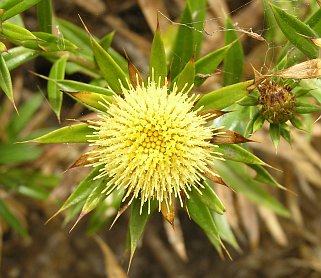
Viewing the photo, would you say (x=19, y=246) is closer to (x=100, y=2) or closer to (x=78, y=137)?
(x=100, y=2)

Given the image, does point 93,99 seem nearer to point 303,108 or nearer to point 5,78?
point 5,78

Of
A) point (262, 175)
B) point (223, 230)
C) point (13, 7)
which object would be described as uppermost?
point (13, 7)

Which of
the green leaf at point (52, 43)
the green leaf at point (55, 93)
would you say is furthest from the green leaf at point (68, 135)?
the green leaf at point (52, 43)

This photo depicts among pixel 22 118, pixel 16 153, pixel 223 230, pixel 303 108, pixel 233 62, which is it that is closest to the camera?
pixel 303 108

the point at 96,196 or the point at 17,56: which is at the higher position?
the point at 17,56

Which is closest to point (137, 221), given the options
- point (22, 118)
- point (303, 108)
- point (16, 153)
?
point (303, 108)

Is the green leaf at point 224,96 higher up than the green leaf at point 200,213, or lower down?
higher up

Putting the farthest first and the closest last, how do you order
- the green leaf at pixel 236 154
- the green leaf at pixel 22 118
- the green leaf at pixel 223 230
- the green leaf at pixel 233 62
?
the green leaf at pixel 22 118 < the green leaf at pixel 223 230 < the green leaf at pixel 233 62 < the green leaf at pixel 236 154

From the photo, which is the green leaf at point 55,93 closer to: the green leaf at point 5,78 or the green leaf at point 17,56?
the green leaf at point 17,56
